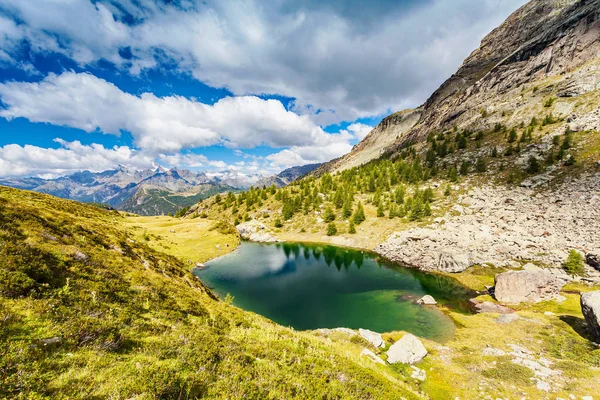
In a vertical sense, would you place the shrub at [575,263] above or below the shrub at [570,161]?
below

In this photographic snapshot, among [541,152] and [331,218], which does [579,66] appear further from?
[331,218]

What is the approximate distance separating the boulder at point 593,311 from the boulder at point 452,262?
30.1m

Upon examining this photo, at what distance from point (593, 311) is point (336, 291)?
111ft

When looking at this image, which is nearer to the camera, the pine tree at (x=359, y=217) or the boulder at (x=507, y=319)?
the boulder at (x=507, y=319)

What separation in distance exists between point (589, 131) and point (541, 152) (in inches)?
662

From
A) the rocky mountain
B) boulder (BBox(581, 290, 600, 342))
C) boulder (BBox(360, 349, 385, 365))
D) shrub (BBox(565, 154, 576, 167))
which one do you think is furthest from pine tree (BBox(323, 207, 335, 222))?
the rocky mountain

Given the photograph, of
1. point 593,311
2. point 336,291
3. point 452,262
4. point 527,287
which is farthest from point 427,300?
point 593,311

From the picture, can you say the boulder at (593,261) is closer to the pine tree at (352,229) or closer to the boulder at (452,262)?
the boulder at (452,262)

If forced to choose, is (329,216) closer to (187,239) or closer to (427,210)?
(427,210)

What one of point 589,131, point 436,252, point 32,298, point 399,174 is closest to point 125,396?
point 32,298

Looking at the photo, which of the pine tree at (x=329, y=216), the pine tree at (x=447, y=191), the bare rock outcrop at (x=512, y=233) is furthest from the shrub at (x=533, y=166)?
the pine tree at (x=329, y=216)

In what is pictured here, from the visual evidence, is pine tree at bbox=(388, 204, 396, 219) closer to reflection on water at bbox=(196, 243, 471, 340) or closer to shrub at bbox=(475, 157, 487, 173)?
reflection on water at bbox=(196, 243, 471, 340)

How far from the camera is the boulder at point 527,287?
131 feet

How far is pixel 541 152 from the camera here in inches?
3696
